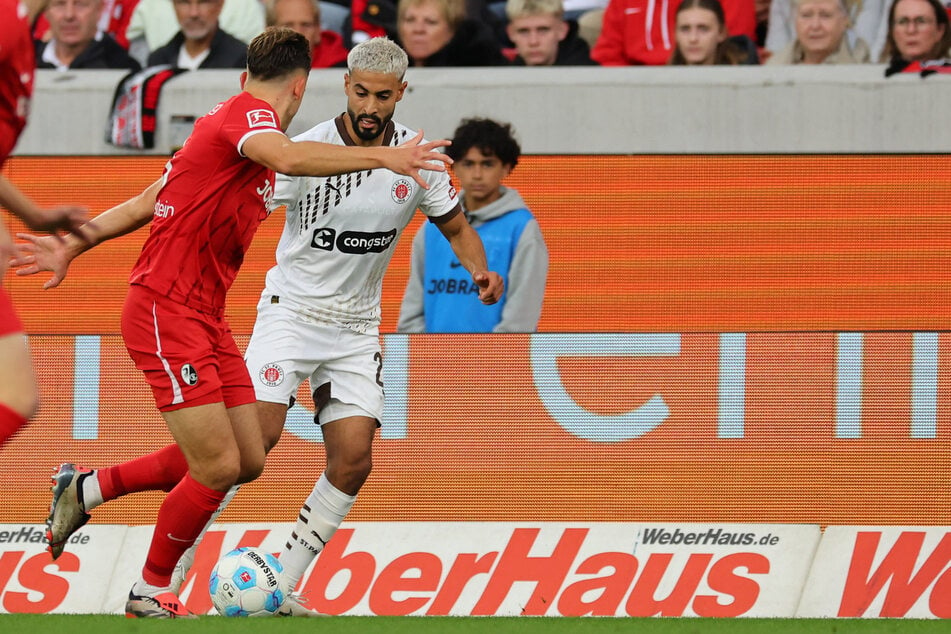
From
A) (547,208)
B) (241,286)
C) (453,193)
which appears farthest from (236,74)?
(453,193)

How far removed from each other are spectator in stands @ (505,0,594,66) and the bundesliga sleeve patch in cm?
423

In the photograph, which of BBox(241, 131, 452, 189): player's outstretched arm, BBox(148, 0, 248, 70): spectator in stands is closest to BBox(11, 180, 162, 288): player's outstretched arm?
BBox(241, 131, 452, 189): player's outstretched arm

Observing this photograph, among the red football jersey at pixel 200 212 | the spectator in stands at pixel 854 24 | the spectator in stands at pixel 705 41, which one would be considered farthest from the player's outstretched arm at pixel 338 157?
the spectator in stands at pixel 854 24

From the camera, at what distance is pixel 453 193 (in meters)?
6.89

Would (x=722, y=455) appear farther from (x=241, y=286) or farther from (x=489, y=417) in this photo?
(x=241, y=286)

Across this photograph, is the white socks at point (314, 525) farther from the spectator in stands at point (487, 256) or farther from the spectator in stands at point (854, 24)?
the spectator in stands at point (854, 24)

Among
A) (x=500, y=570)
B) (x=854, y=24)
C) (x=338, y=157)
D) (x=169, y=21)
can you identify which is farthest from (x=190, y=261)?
(x=854, y=24)

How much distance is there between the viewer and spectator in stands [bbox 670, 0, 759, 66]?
929cm

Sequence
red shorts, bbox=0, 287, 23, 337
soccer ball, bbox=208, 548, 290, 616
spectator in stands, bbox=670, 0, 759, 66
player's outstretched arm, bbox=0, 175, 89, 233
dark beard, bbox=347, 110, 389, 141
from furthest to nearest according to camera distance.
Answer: spectator in stands, bbox=670, 0, 759, 66
dark beard, bbox=347, 110, 389, 141
soccer ball, bbox=208, 548, 290, 616
player's outstretched arm, bbox=0, 175, 89, 233
red shorts, bbox=0, 287, 23, 337

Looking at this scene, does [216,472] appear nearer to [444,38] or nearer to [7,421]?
[7,421]

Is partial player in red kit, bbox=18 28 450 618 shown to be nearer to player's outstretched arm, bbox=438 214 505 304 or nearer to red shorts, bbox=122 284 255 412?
red shorts, bbox=122 284 255 412

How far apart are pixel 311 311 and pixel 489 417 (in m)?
1.08

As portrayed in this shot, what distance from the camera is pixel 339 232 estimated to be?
6652mm

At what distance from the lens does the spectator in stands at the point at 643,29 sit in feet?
32.2
